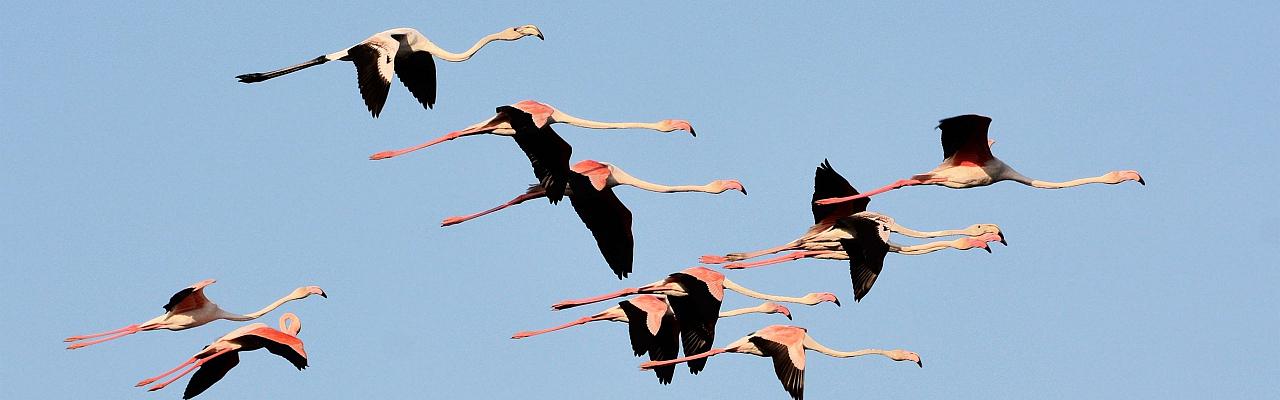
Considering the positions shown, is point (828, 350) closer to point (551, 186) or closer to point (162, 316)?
point (551, 186)

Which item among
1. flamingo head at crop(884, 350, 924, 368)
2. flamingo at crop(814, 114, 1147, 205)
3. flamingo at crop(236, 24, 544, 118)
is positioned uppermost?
flamingo at crop(236, 24, 544, 118)

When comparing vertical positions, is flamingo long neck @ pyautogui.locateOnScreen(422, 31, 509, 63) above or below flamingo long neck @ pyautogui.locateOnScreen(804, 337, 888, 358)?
above

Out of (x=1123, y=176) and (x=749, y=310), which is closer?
(x=1123, y=176)

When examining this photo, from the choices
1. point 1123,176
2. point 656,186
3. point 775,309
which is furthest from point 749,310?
point 1123,176

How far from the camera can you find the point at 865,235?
32.4m

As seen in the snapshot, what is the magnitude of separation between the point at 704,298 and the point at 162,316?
6890 mm

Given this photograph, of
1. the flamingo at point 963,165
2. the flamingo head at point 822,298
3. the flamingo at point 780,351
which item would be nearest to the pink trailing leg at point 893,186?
the flamingo at point 963,165

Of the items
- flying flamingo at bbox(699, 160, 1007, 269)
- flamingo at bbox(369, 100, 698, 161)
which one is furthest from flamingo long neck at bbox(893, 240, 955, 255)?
flamingo at bbox(369, 100, 698, 161)

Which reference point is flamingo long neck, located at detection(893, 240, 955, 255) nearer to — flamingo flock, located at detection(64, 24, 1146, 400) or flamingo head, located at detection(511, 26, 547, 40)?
flamingo flock, located at detection(64, 24, 1146, 400)

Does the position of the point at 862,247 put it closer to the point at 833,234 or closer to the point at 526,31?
the point at 833,234

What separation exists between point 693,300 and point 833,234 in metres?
2.18

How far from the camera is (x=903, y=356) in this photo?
34.7 m

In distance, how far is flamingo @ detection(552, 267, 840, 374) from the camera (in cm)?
3238

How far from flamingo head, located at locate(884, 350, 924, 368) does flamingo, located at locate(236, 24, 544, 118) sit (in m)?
7.06
